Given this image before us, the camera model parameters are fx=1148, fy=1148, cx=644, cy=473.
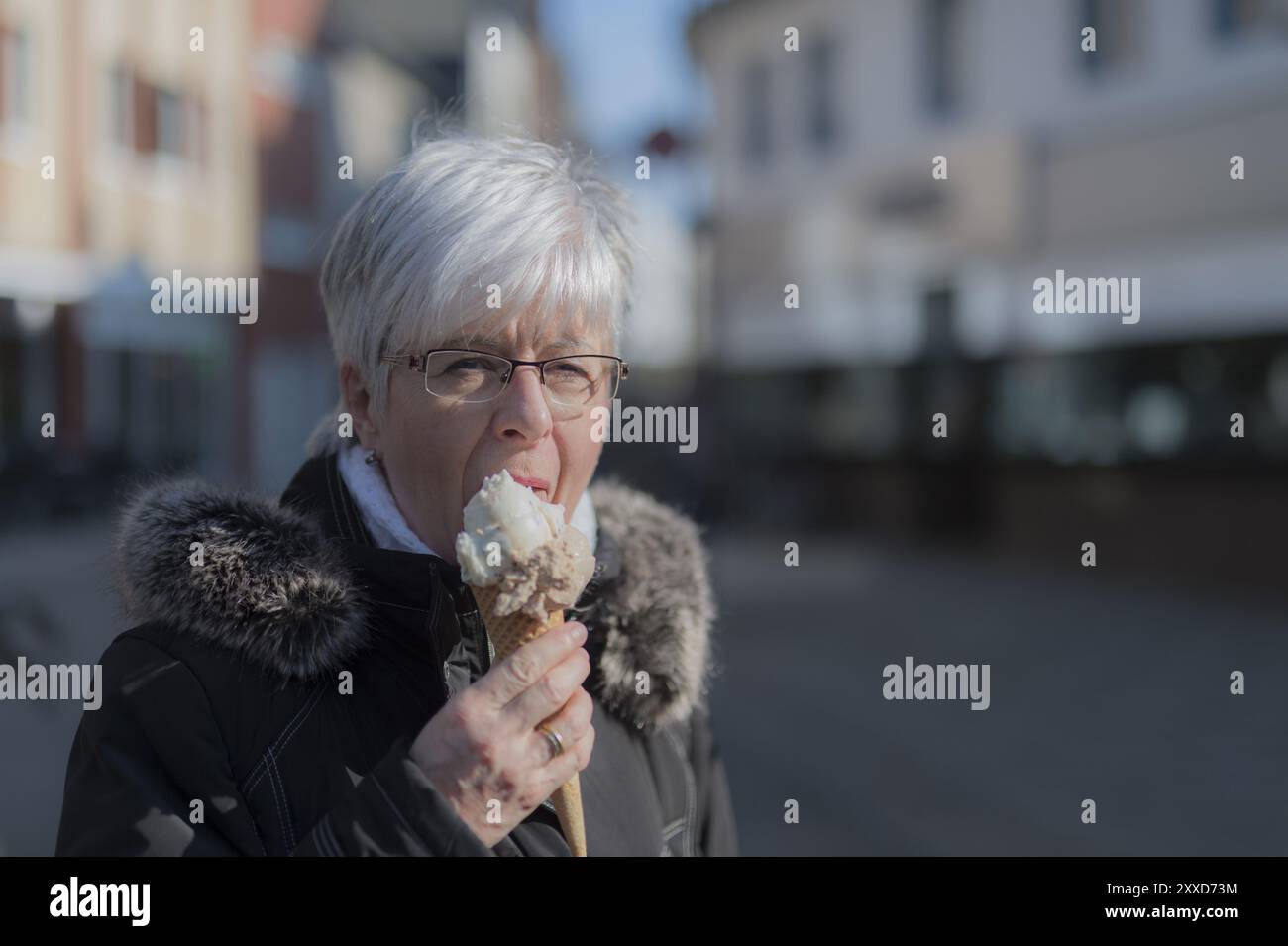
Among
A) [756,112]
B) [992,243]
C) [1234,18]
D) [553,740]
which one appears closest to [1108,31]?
[1234,18]

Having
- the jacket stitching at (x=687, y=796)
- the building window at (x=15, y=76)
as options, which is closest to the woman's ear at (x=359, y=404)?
the jacket stitching at (x=687, y=796)

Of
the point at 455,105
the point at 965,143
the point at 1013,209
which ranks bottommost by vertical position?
the point at 455,105

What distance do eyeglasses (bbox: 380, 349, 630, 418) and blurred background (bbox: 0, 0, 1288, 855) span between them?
4016 mm

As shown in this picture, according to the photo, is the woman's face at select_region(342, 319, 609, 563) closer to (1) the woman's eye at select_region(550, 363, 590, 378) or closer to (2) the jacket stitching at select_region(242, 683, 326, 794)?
(1) the woman's eye at select_region(550, 363, 590, 378)

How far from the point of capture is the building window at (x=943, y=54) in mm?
15797

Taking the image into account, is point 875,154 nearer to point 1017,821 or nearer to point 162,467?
point 1017,821

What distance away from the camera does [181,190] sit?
1688cm

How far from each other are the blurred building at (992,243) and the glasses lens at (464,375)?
471 inches

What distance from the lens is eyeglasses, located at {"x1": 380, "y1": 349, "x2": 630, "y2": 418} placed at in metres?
1.76

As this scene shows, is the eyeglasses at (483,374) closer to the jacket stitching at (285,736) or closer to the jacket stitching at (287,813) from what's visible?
the jacket stitching at (285,736)

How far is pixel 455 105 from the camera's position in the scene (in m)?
2.58

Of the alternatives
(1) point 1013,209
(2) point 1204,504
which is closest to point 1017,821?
(2) point 1204,504

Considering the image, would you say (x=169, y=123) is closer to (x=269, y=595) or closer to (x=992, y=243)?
(x=992, y=243)

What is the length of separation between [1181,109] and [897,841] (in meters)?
10.8
